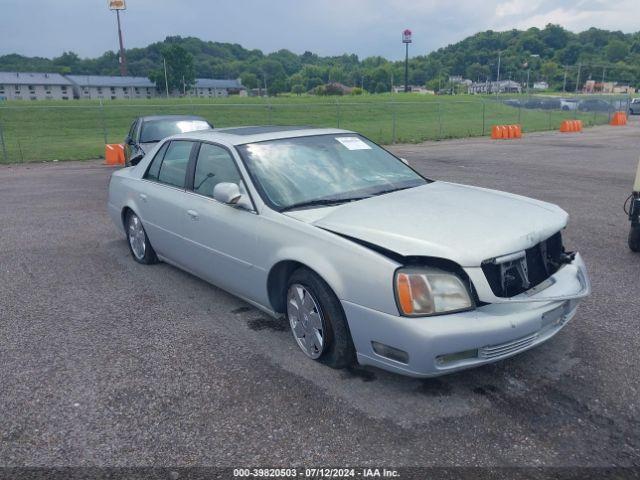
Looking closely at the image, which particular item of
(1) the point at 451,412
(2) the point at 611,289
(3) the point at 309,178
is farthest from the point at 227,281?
(2) the point at 611,289

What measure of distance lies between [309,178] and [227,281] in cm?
107

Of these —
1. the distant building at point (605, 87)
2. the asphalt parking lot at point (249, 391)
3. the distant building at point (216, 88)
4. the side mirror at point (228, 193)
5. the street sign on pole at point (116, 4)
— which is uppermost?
the street sign on pole at point (116, 4)

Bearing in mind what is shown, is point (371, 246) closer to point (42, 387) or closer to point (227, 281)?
point (227, 281)

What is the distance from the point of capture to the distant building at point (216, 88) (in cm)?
12688

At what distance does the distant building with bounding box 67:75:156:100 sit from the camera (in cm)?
11356

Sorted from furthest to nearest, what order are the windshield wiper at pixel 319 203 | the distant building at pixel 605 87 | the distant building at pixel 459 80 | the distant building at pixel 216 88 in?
the distant building at pixel 216 88 → the distant building at pixel 459 80 → the distant building at pixel 605 87 → the windshield wiper at pixel 319 203

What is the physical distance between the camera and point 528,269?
10.8 ft

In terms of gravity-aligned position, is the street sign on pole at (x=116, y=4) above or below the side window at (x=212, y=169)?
above

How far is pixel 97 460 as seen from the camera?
2.68m

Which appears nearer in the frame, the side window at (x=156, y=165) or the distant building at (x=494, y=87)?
the side window at (x=156, y=165)

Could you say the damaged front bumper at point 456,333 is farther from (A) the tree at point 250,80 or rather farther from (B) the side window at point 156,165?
(A) the tree at point 250,80

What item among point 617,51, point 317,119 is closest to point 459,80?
point 617,51

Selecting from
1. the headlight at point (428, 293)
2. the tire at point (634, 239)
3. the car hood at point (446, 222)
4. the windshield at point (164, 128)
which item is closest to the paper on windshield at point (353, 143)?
the car hood at point (446, 222)

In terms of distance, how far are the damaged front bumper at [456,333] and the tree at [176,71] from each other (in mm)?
119743
